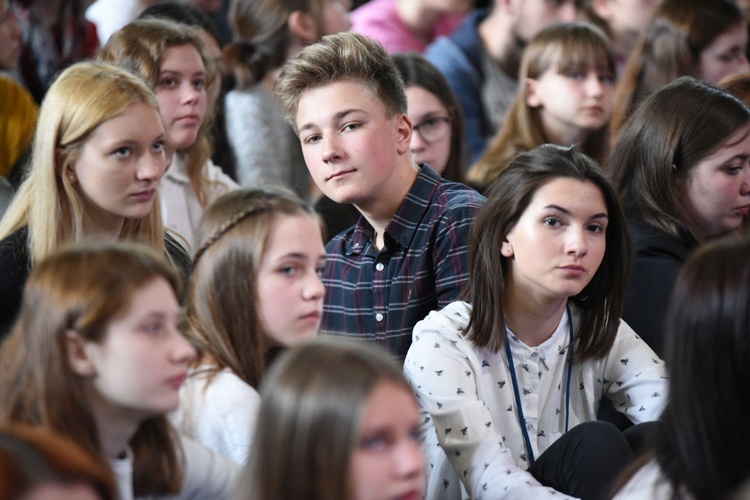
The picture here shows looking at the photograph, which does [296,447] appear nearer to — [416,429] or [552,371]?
[416,429]

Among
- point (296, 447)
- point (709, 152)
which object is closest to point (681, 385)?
point (296, 447)

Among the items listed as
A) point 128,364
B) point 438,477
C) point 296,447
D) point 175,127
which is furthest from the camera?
point 175,127

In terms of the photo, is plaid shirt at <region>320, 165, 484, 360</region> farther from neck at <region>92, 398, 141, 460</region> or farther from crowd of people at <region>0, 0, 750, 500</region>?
neck at <region>92, 398, 141, 460</region>

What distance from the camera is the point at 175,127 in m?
2.80

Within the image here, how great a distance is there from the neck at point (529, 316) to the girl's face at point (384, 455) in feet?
2.52

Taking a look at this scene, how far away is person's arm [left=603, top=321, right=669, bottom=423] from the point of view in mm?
2023

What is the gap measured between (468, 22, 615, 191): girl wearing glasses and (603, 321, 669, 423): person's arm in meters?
1.29

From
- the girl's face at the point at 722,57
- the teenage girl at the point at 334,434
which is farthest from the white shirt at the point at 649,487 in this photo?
the girl's face at the point at 722,57

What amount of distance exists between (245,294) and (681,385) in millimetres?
686

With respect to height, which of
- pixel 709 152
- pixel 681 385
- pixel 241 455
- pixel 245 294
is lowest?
pixel 241 455

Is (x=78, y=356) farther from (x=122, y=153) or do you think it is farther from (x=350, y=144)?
(x=350, y=144)

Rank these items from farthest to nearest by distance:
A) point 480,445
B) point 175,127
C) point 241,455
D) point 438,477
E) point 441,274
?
point 175,127, point 441,274, point 438,477, point 480,445, point 241,455

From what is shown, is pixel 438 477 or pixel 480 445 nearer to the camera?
pixel 480 445

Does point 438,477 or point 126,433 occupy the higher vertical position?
point 126,433
